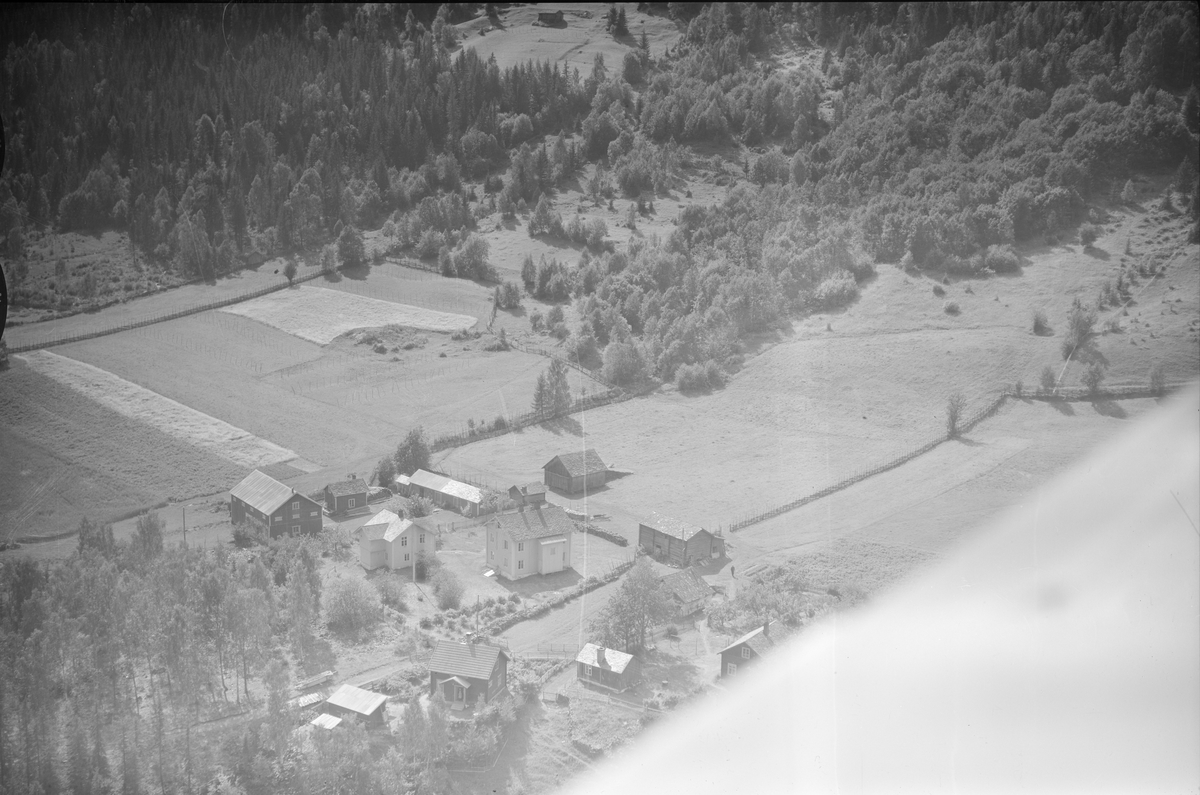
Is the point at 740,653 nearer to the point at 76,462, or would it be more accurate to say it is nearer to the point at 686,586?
the point at 686,586

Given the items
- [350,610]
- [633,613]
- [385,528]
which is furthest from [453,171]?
[633,613]

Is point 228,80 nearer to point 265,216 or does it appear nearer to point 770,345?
point 265,216

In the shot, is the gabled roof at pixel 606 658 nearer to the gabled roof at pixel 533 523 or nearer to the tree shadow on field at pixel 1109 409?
the gabled roof at pixel 533 523

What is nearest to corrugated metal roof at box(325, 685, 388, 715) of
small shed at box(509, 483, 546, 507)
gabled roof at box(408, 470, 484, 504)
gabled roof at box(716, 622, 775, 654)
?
gabled roof at box(716, 622, 775, 654)

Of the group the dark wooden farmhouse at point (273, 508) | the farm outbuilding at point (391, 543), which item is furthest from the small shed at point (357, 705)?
the dark wooden farmhouse at point (273, 508)

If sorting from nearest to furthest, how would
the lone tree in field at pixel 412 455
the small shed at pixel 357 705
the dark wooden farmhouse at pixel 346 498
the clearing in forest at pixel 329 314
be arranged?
1. the small shed at pixel 357 705
2. the dark wooden farmhouse at pixel 346 498
3. the lone tree in field at pixel 412 455
4. the clearing in forest at pixel 329 314

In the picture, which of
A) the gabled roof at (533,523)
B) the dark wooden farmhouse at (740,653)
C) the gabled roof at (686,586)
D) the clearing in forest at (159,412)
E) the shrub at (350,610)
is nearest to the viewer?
the dark wooden farmhouse at (740,653)

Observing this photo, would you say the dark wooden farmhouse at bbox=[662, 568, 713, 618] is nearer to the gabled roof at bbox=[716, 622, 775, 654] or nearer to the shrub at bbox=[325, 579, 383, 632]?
the gabled roof at bbox=[716, 622, 775, 654]
